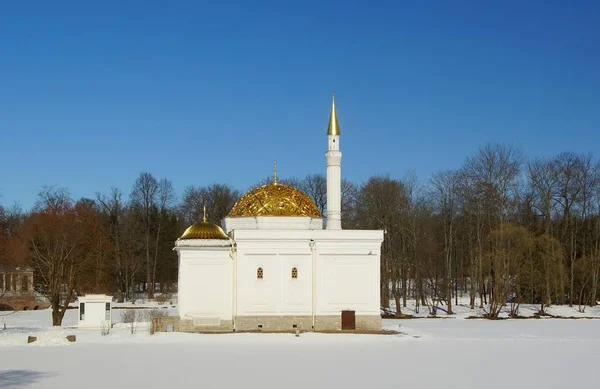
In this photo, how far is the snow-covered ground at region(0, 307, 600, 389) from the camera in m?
21.3

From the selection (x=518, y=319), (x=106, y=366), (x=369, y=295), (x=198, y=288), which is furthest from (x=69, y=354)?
(x=518, y=319)

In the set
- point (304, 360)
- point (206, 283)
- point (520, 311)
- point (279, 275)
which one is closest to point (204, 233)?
point (206, 283)

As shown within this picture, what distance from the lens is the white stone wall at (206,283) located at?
38094 mm

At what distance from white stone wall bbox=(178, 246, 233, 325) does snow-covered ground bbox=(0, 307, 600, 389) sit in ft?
8.01

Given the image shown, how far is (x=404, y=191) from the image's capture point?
6216cm

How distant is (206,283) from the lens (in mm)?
38281

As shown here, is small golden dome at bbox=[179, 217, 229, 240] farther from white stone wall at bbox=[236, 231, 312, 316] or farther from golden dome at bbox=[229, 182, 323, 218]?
golden dome at bbox=[229, 182, 323, 218]

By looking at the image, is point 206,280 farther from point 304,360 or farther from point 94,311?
point 304,360

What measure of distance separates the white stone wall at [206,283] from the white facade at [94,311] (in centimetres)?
421

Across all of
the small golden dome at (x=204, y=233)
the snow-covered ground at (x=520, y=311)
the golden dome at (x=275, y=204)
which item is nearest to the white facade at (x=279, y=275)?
the small golden dome at (x=204, y=233)

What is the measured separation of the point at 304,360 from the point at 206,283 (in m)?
13.0

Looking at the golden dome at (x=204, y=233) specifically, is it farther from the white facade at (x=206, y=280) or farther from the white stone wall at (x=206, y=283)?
the white stone wall at (x=206, y=283)

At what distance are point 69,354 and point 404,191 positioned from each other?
126 feet

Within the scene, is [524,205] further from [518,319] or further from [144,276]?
[144,276]
